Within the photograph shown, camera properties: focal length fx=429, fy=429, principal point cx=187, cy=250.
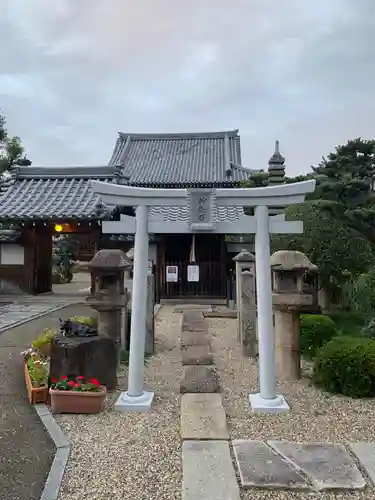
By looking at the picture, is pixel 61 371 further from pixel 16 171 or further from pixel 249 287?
pixel 16 171

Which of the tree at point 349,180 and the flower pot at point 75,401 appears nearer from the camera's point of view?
the flower pot at point 75,401

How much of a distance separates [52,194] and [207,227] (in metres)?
12.2

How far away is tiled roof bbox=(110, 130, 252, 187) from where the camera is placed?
22016 millimetres

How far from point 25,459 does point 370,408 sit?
3524 mm

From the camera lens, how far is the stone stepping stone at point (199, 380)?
5.30 metres

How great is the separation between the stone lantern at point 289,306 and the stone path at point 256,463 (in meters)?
1.55

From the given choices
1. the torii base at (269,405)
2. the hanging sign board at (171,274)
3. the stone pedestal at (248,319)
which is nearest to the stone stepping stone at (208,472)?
the torii base at (269,405)

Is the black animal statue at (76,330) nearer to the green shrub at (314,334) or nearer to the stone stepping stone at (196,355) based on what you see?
the stone stepping stone at (196,355)

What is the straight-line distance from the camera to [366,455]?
354 centimetres

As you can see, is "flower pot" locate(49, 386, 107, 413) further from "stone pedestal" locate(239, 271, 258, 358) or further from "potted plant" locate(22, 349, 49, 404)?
"stone pedestal" locate(239, 271, 258, 358)

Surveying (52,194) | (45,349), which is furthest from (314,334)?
(52,194)

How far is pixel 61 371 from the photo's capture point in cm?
477

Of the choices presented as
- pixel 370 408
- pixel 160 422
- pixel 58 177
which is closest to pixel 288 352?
pixel 370 408

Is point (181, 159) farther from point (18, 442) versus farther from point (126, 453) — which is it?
point (126, 453)
